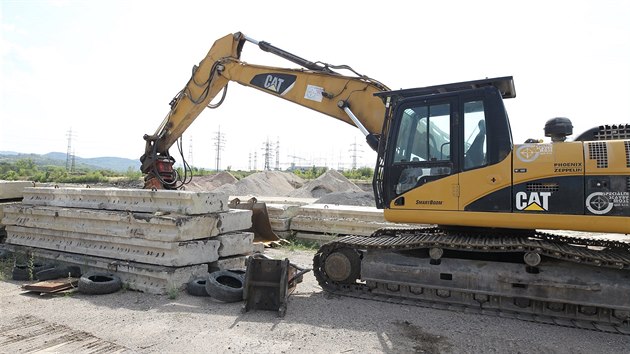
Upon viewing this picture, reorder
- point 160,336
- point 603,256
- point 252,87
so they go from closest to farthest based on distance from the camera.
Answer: point 160,336 < point 603,256 < point 252,87

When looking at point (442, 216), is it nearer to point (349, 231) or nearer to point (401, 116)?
point (401, 116)

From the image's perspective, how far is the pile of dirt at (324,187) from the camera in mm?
26203

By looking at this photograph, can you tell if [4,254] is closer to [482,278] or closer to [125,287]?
[125,287]

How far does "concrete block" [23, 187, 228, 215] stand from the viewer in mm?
6215

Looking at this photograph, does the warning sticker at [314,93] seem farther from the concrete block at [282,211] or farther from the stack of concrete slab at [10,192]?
the stack of concrete slab at [10,192]

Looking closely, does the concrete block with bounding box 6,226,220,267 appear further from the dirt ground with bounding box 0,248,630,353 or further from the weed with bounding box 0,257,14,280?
the dirt ground with bounding box 0,248,630,353

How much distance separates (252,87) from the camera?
27.6ft

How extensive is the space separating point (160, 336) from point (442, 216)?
3.60 m

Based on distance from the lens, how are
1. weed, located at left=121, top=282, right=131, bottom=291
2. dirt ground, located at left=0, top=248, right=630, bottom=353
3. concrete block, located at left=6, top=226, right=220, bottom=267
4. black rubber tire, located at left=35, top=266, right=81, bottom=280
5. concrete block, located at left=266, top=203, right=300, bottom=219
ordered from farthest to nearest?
concrete block, located at left=266, top=203, right=300, bottom=219 → black rubber tire, located at left=35, top=266, right=81, bottom=280 → weed, located at left=121, top=282, right=131, bottom=291 → concrete block, located at left=6, top=226, right=220, bottom=267 → dirt ground, located at left=0, top=248, right=630, bottom=353

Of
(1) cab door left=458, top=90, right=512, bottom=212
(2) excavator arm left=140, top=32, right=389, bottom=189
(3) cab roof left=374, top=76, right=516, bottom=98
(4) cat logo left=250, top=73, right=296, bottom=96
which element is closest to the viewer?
(1) cab door left=458, top=90, right=512, bottom=212

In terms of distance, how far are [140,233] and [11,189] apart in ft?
15.9

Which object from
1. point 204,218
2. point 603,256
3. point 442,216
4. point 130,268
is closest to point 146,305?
point 130,268

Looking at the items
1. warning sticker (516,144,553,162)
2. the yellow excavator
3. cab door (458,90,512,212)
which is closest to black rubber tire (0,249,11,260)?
the yellow excavator

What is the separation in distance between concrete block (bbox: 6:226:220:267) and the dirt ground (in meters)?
0.63
